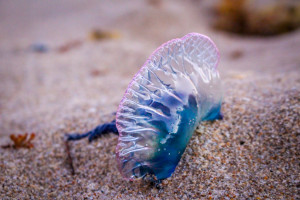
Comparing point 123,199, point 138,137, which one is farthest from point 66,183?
point 138,137

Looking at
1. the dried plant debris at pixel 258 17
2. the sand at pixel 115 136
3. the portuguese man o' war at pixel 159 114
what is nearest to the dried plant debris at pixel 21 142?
the sand at pixel 115 136

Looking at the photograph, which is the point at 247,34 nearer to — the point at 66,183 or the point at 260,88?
the point at 260,88

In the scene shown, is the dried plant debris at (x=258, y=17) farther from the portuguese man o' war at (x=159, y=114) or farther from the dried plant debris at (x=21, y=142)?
the dried plant debris at (x=21, y=142)

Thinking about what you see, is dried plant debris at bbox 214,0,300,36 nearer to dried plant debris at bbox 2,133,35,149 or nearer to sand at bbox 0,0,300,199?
sand at bbox 0,0,300,199

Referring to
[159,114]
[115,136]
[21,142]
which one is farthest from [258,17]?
[21,142]

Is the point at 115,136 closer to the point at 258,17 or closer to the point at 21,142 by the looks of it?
the point at 21,142
